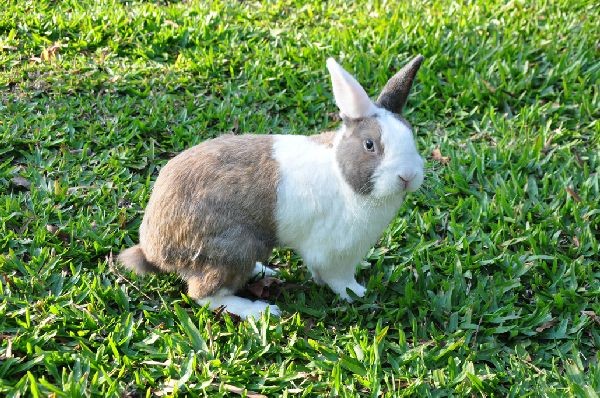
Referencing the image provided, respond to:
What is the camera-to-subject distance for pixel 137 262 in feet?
12.5

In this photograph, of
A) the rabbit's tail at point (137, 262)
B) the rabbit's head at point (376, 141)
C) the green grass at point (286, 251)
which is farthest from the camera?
the rabbit's tail at point (137, 262)

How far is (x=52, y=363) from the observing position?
333cm

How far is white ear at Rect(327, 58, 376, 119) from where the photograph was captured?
3.37 metres

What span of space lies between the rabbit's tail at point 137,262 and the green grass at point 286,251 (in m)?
0.13

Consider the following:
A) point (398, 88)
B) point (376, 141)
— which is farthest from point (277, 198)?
point (398, 88)

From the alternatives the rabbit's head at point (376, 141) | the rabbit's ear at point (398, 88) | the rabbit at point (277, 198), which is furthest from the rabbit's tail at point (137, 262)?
the rabbit's ear at point (398, 88)

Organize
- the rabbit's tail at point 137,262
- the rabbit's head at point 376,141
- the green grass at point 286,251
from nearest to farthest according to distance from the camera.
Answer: the rabbit's head at point 376,141
the green grass at point 286,251
the rabbit's tail at point 137,262

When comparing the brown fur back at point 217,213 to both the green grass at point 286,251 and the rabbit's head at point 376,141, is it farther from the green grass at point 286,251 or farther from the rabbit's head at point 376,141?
the rabbit's head at point 376,141

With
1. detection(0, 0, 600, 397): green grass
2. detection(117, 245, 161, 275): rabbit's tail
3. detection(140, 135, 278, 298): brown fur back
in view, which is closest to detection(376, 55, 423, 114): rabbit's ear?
detection(140, 135, 278, 298): brown fur back

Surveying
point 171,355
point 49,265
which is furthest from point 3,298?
point 171,355

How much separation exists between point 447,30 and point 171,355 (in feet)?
12.9

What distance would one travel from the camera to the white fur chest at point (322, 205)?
353cm

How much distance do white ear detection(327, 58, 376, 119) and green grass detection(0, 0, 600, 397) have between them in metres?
1.03

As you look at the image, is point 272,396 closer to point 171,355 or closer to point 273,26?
point 171,355
